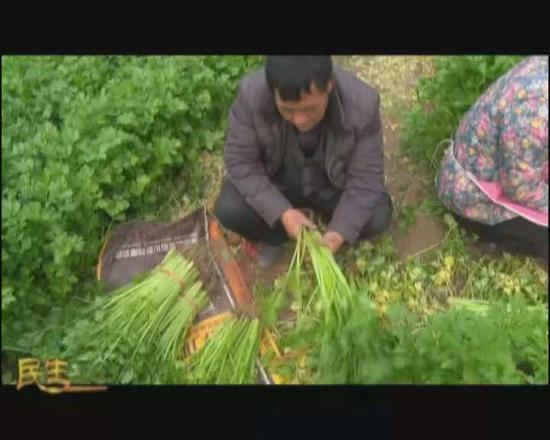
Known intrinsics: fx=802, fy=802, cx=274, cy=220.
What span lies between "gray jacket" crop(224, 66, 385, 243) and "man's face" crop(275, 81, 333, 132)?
0.03 m

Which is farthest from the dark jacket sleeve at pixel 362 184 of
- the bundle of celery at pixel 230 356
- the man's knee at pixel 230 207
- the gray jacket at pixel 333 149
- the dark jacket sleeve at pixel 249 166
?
the bundle of celery at pixel 230 356

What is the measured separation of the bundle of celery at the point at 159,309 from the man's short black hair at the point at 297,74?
65cm

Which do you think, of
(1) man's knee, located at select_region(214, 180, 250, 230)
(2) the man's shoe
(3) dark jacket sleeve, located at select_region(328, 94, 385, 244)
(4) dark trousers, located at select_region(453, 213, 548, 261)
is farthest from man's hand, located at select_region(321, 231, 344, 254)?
(4) dark trousers, located at select_region(453, 213, 548, 261)

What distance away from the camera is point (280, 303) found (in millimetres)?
2295

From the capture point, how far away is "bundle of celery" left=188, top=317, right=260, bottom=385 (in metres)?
2.32

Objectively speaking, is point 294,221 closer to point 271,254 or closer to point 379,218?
point 271,254

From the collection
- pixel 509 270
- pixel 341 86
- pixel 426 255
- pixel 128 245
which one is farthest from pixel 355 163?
pixel 128 245

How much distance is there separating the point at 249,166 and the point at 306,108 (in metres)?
0.29

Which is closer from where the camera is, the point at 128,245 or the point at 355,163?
the point at 355,163

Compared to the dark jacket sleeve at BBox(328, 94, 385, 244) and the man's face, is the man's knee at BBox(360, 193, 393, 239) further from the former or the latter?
the man's face

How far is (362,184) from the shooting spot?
2.25 meters

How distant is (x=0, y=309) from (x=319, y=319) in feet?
2.96

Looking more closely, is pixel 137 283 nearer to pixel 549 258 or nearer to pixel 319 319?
pixel 319 319

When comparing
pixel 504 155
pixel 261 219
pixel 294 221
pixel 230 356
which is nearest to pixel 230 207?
pixel 261 219
